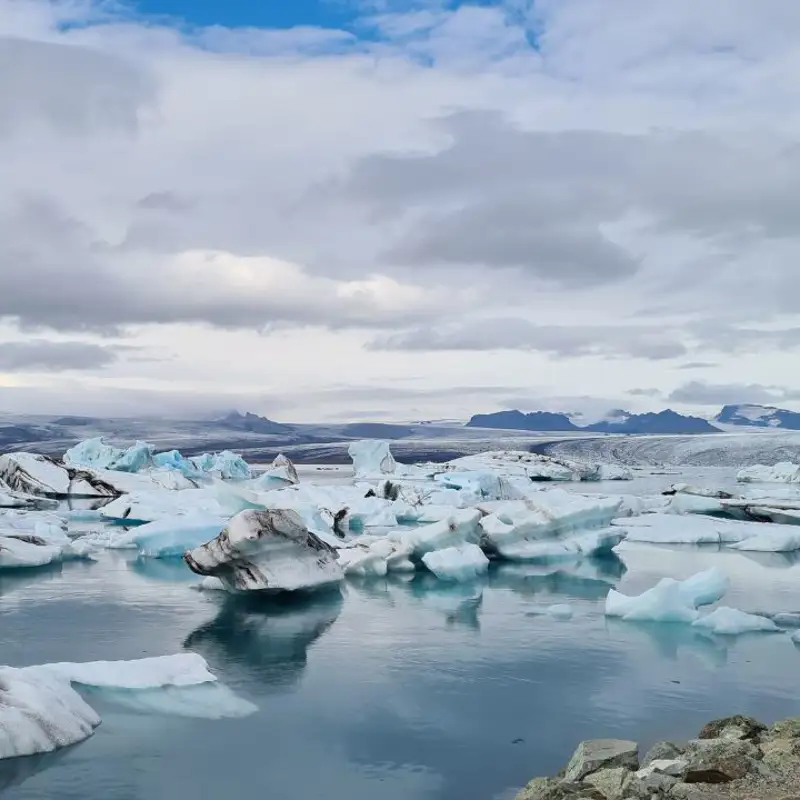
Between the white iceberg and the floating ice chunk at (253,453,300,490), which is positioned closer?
the white iceberg

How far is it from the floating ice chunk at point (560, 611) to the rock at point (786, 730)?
3.99 metres

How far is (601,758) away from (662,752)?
0.35 m

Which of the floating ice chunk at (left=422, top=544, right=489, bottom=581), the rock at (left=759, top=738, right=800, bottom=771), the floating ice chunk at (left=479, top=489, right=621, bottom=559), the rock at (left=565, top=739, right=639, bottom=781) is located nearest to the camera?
the rock at (left=759, top=738, right=800, bottom=771)

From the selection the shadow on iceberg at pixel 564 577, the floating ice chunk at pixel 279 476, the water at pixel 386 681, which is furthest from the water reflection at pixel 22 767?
the floating ice chunk at pixel 279 476

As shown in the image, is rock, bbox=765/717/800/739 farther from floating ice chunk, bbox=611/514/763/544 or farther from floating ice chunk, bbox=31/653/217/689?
floating ice chunk, bbox=611/514/763/544

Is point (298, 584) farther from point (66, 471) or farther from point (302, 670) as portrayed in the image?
point (66, 471)

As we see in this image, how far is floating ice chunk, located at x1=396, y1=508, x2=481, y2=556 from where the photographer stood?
1168 centimetres

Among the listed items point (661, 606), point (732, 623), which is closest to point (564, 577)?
point (661, 606)

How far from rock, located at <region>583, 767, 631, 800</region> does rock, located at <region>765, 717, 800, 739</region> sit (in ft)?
3.37

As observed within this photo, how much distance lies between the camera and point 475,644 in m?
7.54

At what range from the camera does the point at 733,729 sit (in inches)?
189

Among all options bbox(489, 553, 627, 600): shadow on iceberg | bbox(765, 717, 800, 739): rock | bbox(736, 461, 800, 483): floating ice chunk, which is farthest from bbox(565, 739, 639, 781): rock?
bbox(736, 461, 800, 483): floating ice chunk

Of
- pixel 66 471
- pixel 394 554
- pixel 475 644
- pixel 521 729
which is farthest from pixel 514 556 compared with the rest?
pixel 66 471

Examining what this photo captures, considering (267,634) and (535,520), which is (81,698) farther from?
(535,520)
